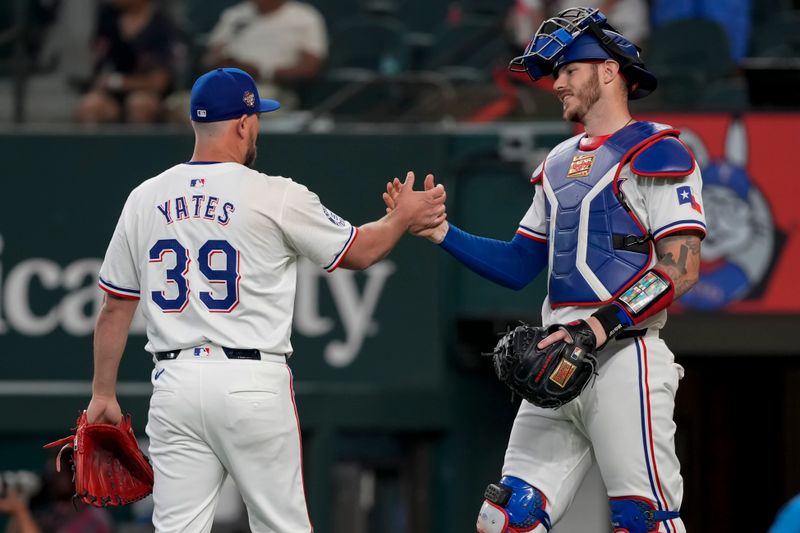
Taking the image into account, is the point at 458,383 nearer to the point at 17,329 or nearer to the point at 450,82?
the point at 450,82

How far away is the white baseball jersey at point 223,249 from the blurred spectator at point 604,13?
476 centimetres

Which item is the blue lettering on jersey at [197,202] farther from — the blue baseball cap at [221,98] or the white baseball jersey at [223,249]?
the blue baseball cap at [221,98]

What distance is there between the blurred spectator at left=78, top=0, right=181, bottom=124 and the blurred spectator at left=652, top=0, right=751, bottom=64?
3.11 meters

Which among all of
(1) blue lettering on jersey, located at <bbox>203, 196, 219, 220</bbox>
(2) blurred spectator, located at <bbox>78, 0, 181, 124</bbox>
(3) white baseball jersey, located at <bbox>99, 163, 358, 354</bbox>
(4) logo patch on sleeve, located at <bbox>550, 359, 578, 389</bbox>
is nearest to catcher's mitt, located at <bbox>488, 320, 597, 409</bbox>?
(4) logo patch on sleeve, located at <bbox>550, 359, 578, 389</bbox>

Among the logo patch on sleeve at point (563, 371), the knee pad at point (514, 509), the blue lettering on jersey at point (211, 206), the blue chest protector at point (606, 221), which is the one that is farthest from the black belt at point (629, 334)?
the blue lettering on jersey at point (211, 206)

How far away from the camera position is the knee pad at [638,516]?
4.71m

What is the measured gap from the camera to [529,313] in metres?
9.10

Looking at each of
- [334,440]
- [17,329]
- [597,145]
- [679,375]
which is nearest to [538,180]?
[597,145]

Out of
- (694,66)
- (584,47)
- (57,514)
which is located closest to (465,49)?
(694,66)

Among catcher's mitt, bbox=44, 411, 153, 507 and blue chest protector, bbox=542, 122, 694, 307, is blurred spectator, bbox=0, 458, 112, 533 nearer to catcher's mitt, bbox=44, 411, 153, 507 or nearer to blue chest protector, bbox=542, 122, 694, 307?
catcher's mitt, bbox=44, 411, 153, 507

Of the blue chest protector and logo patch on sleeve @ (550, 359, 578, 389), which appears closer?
logo patch on sleeve @ (550, 359, 578, 389)

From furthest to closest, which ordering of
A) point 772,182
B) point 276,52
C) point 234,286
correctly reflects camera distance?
point 276,52
point 772,182
point 234,286

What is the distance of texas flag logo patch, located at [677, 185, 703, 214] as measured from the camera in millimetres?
4777

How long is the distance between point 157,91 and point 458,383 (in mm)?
2599
